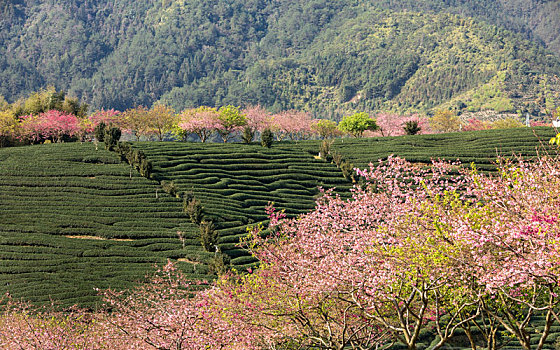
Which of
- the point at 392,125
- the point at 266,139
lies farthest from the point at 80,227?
the point at 392,125

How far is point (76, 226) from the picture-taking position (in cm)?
4219

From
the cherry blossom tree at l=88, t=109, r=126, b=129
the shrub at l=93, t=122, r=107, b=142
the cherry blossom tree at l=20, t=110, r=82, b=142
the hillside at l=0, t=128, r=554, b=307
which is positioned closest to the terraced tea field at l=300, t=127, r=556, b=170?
the hillside at l=0, t=128, r=554, b=307

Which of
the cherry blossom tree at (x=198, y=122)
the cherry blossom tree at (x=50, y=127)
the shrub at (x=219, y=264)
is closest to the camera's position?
the shrub at (x=219, y=264)

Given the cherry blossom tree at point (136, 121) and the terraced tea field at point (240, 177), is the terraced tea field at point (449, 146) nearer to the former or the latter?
the terraced tea field at point (240, 177)

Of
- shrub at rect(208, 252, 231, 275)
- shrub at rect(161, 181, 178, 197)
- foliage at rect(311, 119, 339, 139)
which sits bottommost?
shrub at rect(208, 252, 231, 275)

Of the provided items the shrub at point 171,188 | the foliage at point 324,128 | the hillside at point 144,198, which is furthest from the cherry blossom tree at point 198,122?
the shrub at point 171,188

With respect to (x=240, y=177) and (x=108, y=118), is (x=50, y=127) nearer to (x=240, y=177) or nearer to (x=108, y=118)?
(x=108, y=118)

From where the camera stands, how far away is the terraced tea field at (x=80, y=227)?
115 feet

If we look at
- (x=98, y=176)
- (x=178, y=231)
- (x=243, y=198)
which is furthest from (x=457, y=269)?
(x=98, y=176)

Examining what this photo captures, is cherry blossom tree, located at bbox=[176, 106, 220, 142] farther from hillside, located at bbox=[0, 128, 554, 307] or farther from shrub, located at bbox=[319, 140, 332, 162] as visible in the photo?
shrub, located at bbox=[319, 140, 332, 162]

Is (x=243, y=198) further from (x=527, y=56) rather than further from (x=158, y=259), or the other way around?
(x=527, y=56)

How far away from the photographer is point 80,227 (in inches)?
1657

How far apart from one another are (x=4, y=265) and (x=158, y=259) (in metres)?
9.21

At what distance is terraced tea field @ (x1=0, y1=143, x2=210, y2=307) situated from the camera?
3519 centimetres
